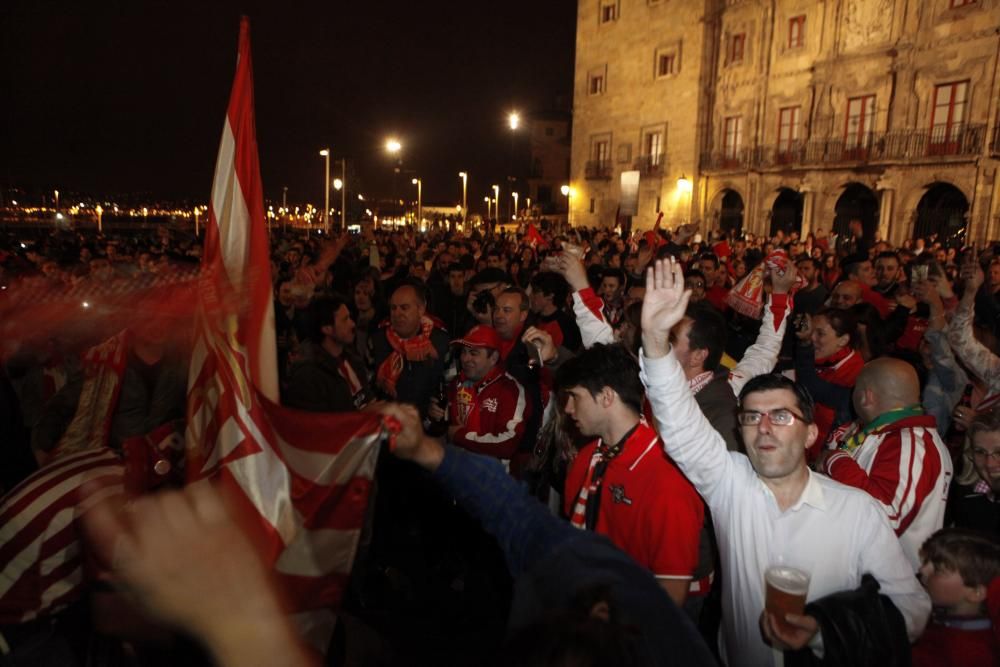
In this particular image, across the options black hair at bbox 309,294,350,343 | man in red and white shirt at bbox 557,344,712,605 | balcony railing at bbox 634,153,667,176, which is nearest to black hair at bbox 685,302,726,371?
man in red and white shirt at bbox 557,344,712,605

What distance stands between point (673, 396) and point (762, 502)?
53 cm

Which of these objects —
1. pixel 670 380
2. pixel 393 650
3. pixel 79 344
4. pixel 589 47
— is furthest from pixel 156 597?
pixel 589 47

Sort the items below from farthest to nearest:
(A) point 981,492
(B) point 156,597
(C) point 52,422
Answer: (C) point 52,422 < (A) point 981,492 < (B) point 156,597

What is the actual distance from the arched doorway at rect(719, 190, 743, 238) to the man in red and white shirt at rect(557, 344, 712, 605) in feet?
106

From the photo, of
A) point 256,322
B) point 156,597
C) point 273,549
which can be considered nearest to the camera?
point 156,597

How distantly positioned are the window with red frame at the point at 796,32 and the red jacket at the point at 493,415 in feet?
102

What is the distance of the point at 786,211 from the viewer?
104 feet

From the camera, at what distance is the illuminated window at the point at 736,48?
31.8 meters

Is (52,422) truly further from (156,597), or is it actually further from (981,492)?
(981,492)

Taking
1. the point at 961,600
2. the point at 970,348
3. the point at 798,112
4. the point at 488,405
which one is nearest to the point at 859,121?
the point at 798,112

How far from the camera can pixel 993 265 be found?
9.05 metres

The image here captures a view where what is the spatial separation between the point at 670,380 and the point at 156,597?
1.80 meters

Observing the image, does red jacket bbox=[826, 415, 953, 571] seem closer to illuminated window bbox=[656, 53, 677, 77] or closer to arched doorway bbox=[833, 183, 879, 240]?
arched doorway bbox=[833, 183, 879, 240]

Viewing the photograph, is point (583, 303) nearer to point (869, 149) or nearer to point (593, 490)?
point (593, 490)
